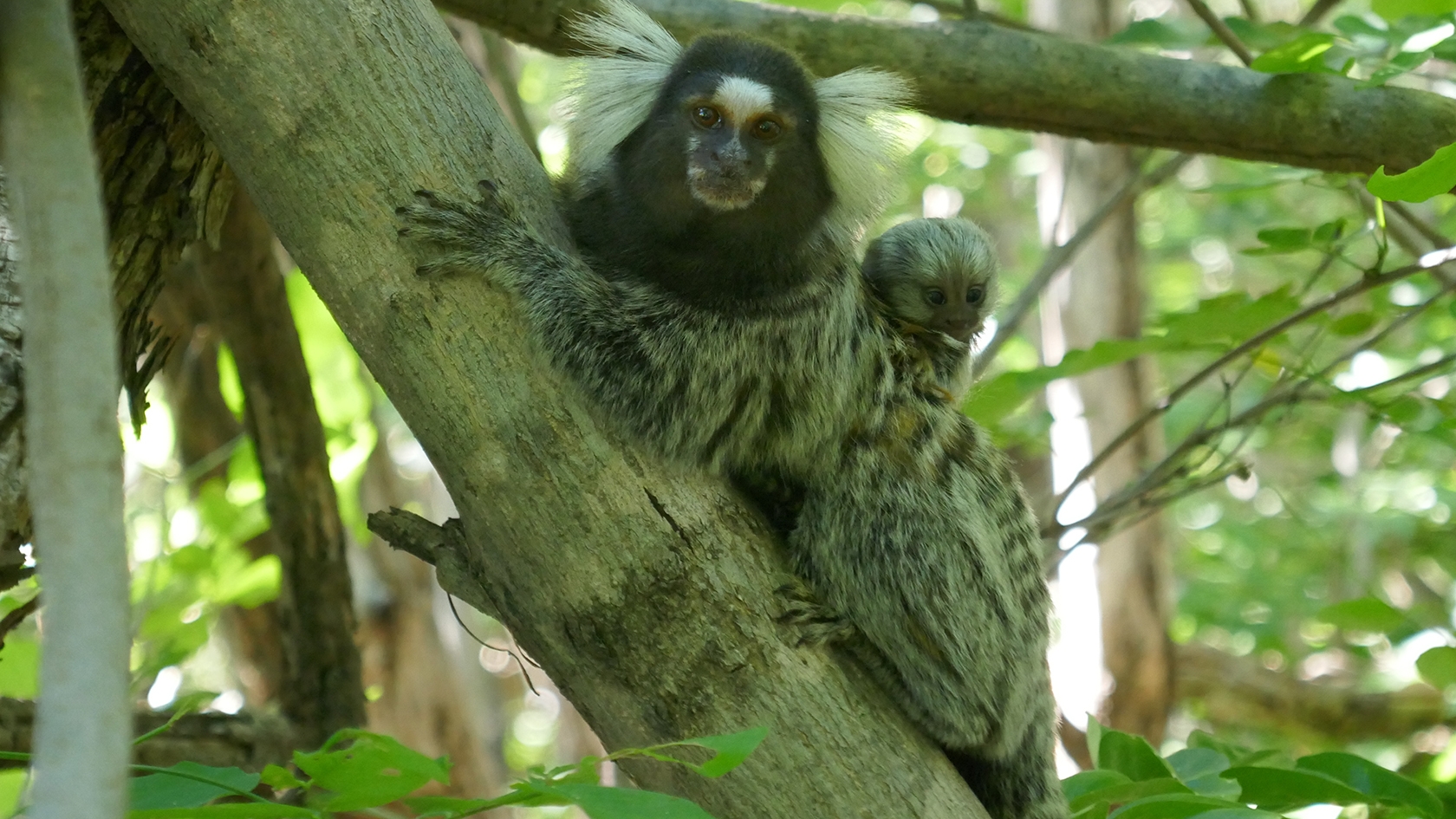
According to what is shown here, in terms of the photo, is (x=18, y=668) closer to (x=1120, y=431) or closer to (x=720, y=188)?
(x=720, y=188)

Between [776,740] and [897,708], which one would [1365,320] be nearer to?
[897,708]

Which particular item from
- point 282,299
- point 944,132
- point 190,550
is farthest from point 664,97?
point 944,132

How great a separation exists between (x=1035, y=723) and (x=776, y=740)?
1125 mm

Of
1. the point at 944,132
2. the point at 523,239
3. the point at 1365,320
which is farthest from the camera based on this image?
the point at 944,132

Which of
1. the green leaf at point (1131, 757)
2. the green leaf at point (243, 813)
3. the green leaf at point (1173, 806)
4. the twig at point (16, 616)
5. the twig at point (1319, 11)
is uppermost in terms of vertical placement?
the twig at point (1319, 11)

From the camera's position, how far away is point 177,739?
3090 mm

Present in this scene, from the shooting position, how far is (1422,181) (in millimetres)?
2010

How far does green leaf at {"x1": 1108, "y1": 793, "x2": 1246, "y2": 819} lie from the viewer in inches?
71.3

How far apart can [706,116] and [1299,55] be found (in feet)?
4.40

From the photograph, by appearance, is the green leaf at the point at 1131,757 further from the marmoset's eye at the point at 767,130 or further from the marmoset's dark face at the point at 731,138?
the marmoset's eye at the point at 767,130

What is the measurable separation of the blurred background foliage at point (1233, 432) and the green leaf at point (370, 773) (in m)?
1.09

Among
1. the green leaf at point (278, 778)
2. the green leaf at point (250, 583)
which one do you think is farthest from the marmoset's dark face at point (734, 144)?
the green leaf at point (250, 583)

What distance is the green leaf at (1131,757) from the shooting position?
2.39 metres

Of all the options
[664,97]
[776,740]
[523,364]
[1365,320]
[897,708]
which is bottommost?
[776,740]
